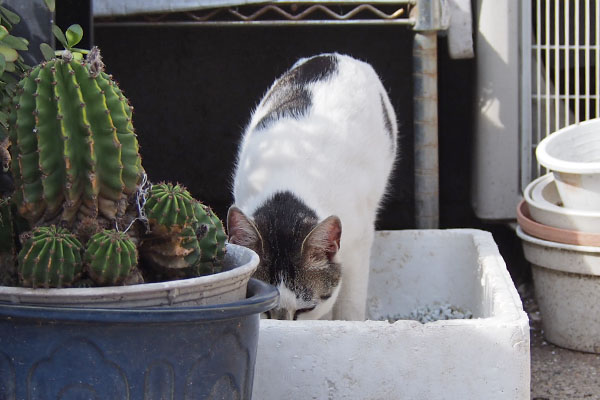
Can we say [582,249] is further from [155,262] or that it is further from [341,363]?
[155,262]

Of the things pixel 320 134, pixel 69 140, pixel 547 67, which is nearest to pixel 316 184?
pixel 320 134

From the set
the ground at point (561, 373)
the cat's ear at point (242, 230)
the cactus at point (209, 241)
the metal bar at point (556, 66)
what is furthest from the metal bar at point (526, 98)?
the cactus at point (209, 241)

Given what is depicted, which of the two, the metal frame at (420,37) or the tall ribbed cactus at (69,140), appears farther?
the metal frame at (420,37)

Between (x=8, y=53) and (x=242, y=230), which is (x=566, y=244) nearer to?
(x=242, y=230)

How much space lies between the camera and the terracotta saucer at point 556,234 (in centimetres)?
331

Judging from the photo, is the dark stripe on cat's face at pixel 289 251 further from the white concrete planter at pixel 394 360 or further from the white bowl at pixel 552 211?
the white bowl at pixel 552 211

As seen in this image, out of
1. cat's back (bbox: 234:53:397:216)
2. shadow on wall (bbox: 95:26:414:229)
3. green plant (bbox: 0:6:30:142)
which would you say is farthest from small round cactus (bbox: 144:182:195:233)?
shadow on wall (bbox: 95:26:414:229)

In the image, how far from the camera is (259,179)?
3025 mm

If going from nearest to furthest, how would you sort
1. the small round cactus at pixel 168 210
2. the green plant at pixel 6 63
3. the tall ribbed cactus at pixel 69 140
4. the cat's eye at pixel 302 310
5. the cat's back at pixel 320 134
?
the tall ribbed cactus at pixel 69 140
the small round cactus at pixel 168 210
the green plant at pixel 6 63
the cat's eye at pixel 302 310
the cat's back at pixel 320 134

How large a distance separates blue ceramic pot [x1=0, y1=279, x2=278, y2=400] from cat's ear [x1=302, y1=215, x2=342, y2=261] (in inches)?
38.5

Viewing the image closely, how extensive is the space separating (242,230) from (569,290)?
61.4 inches

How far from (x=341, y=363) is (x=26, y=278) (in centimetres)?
93

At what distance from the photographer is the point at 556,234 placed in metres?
3.39

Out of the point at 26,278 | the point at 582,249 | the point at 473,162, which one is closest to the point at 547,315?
the point at 582,249
